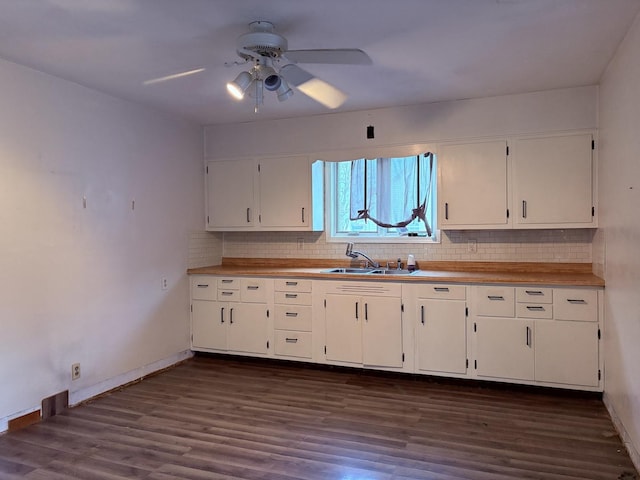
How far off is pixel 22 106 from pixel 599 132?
4.13m

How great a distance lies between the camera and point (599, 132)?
356cm

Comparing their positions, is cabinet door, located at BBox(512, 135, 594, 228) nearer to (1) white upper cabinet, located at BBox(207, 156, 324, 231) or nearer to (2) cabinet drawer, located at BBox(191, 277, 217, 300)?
(1) white upper cabinet, located at BBox(207, 156, 324, 231)

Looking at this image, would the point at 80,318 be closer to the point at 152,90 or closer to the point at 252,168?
the point at 152,90

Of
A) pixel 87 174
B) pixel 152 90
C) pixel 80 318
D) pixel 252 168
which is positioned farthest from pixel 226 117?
pixel 80 318

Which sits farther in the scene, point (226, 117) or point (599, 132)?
point (226, 117)

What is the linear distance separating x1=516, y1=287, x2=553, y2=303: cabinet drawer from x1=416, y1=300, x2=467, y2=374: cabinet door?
1.40 feet

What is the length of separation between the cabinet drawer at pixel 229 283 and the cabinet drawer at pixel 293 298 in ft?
1.40

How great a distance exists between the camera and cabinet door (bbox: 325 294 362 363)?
13.2 feet

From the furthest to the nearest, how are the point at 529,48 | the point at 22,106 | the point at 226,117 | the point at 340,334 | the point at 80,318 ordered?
the point at 226,117, the point at 340,334, the point at 80,318, the point at 22,106, the point at 529,48

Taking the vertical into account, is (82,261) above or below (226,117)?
below

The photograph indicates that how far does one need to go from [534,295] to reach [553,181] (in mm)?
937

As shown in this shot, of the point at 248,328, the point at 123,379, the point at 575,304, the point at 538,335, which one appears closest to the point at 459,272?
the point at 538,335

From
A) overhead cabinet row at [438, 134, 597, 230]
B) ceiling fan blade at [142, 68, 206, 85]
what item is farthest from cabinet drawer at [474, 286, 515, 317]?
ceiling fan blade at [142, 68, 206, 85]

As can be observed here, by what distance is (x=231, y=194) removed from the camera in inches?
189
